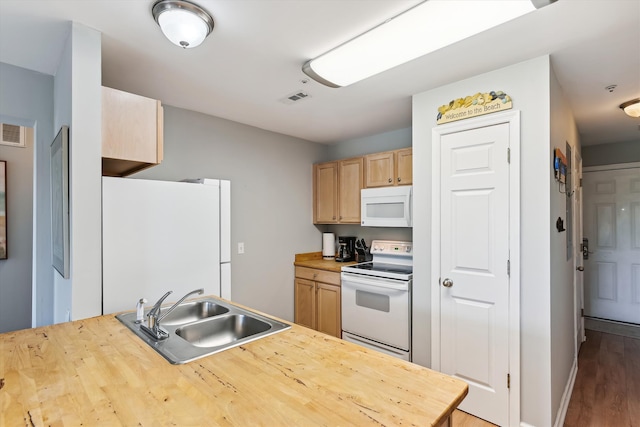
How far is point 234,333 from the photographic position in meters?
1.73

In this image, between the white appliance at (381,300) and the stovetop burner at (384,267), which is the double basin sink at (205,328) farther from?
the stovetop burner at (384,267)

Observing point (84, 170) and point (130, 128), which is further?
point (130, 128)

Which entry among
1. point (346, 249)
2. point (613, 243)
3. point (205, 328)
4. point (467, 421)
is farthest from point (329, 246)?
point (613, 243)

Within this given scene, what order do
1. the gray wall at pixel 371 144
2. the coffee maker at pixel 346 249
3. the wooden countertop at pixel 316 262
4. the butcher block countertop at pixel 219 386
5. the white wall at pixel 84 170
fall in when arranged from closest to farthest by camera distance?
1. the butcher block countertop at pixel 219 386
2. the white wall at pixel 84 170
3. the wooden countertop at pixel 316 262
4. the gray wall at pixel 371 144
5. the coffee maker at pixel 346 249

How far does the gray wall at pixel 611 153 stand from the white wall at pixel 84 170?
5413 millimetres

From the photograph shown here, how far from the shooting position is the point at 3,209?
3156 millimetres

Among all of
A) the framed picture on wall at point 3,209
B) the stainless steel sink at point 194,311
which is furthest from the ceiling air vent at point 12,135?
the stainless steel sink at point 194,311

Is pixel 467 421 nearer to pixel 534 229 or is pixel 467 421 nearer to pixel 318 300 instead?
pixel 534 229

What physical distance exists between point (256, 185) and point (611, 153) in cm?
451

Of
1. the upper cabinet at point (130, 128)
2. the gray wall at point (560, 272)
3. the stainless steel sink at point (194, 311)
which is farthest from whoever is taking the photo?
the gray wall at point (560, 272)

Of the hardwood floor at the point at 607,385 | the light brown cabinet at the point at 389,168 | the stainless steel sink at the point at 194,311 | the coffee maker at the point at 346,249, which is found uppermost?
the light brown cabinet at the point at 389,168

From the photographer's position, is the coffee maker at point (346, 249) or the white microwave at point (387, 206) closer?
the white microwave at point (387, 206)

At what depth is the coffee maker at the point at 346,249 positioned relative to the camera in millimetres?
3801

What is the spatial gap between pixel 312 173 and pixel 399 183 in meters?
1.26
